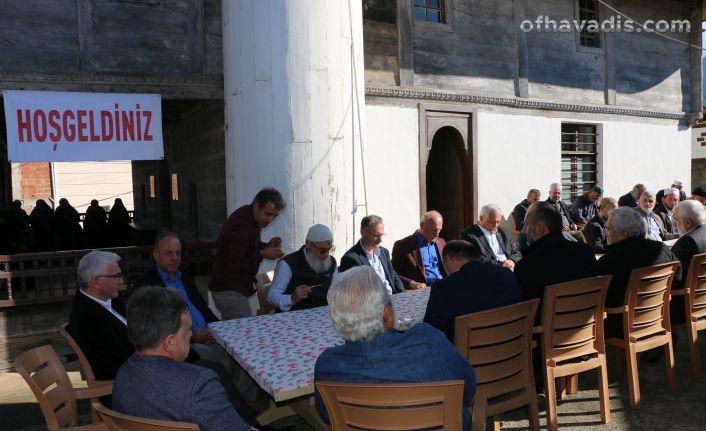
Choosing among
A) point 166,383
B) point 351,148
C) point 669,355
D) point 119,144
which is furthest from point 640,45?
point 166,383

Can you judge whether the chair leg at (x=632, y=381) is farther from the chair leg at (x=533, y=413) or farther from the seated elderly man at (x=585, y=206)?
the seated elderly man at (x=585, y=206)

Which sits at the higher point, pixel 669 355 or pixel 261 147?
pixel 261 147

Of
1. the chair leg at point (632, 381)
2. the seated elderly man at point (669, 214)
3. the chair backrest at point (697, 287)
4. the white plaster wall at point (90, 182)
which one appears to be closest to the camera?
the chair leg at point (632, 381)

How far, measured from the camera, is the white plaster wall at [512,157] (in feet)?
28.9

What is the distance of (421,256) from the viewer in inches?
218

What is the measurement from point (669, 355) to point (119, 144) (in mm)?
5432

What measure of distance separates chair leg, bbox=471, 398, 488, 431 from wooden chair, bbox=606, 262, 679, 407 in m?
1.73

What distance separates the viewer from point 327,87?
589 cm

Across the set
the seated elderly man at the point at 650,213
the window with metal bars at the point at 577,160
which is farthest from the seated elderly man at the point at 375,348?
the window with metal bars at the point at 577,160

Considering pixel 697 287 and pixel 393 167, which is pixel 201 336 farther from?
pixel 393 167

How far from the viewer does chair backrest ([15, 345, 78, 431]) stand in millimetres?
2654

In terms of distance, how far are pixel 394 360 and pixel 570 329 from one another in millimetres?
1923

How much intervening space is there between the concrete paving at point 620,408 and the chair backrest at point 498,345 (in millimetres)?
846

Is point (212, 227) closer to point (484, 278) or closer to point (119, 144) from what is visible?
point (119, 144)
